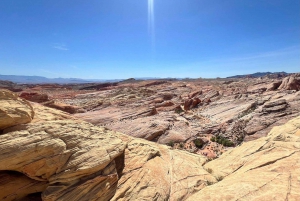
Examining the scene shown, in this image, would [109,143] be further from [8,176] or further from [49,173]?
[8,176]

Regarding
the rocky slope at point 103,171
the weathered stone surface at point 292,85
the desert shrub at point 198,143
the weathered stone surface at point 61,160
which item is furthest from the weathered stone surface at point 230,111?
the weathered stone surface at point 61,160

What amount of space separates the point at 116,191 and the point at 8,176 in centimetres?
579

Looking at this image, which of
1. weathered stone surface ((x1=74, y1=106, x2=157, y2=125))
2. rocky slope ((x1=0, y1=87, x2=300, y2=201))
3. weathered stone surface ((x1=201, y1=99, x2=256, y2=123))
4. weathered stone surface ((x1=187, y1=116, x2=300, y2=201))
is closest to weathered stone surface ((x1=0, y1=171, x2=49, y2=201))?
rocky slope ((x1=0, y1=87, x2=300, y2=201))

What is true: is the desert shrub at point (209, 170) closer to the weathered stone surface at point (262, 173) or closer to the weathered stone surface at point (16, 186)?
the weathered stone surface at point (262, 173)

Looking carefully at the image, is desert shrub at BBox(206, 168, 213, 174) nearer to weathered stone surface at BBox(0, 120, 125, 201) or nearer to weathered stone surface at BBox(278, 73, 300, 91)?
weathered stone surface at BBox(0, 120, 125, 201)

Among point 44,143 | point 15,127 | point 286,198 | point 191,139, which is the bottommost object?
point 191,139

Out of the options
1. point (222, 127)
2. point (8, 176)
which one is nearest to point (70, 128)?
point (8, 176)

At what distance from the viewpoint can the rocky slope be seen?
32.2ft

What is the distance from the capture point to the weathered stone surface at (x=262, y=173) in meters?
10.3

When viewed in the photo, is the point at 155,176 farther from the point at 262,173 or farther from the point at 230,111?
the point at 230,111

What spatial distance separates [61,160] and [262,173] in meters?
12.0

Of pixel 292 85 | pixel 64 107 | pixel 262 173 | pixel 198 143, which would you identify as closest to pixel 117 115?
pixel 64 107

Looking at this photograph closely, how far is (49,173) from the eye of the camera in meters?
10.2

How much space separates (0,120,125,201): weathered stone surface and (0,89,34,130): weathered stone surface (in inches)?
18.7
